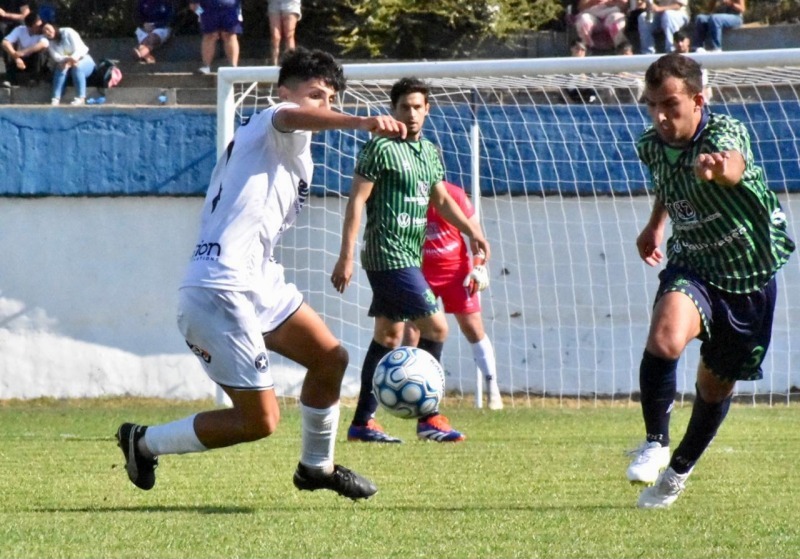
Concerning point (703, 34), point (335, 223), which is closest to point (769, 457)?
point (335, 223)

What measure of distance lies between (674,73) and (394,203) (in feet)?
11.2

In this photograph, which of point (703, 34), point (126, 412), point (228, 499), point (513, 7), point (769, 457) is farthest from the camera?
point (513, 7)

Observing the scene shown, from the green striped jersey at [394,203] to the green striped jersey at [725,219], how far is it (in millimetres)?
3139

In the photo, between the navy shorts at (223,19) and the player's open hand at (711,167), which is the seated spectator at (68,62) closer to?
the navy shorts at (223,19)

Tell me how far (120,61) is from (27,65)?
5.54ft

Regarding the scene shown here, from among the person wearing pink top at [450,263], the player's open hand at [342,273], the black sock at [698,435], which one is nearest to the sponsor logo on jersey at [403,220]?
the player's open hand at [342,273]

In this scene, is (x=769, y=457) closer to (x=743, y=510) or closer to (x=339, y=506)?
(x=743, y=510)

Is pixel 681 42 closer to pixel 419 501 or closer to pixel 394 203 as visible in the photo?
pixel 394 203

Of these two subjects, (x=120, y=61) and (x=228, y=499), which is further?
(x=120, y=61)

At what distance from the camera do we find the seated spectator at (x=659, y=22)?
16047mm

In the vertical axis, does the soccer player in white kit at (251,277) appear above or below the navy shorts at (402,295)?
above

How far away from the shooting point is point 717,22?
16.2 metres

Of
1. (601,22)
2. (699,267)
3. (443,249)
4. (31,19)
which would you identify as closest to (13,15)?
(31,19)

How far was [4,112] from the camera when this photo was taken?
12.6 m
